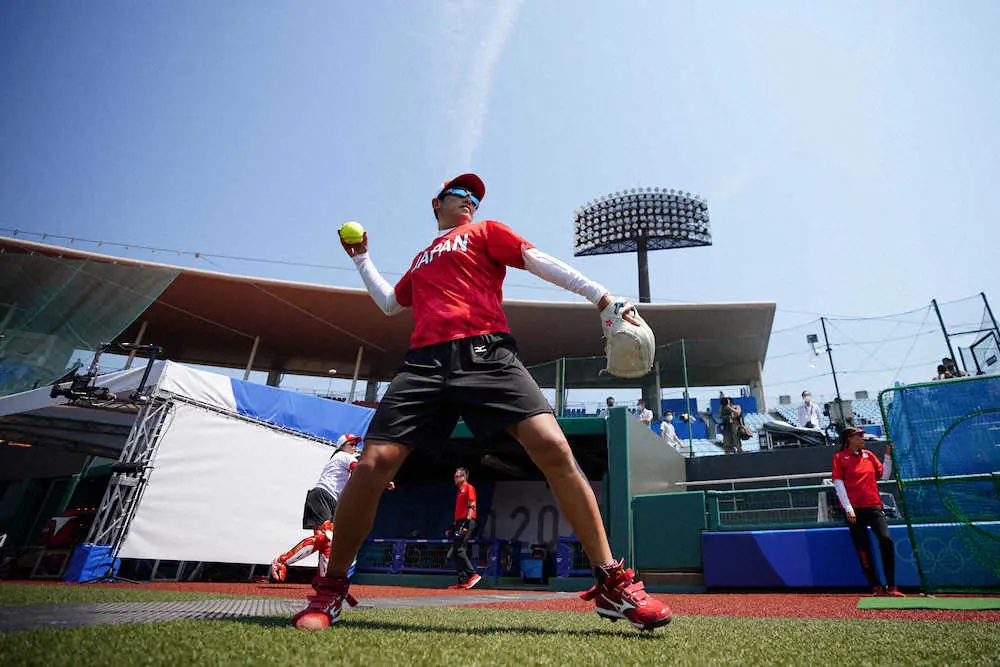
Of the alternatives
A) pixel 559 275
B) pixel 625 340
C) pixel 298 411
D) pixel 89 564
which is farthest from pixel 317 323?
pixel 625 340

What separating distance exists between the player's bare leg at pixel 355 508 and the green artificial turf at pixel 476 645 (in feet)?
0.54

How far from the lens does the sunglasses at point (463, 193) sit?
289cm

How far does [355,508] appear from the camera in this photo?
2195 millimetres

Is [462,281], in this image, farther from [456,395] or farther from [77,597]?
[77,597]

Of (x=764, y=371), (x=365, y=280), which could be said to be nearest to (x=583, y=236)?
(x=764, y=371)

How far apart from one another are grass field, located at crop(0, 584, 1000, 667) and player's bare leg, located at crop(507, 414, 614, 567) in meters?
0.32

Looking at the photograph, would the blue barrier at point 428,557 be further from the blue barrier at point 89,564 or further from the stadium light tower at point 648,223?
the stadium light tower at point 648,223

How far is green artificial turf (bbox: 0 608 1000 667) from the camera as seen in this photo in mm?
1250

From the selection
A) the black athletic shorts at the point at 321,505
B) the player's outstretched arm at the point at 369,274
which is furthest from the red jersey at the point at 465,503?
the player's outstretched arm at the point at 369,274

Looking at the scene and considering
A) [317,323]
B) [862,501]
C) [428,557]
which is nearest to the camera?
[862,501]

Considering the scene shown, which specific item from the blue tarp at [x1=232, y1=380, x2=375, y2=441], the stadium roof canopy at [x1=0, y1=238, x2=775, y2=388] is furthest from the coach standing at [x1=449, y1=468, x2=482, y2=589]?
the stadium roof canopy at [x1=0, y1=238, x2=775, y2=388]

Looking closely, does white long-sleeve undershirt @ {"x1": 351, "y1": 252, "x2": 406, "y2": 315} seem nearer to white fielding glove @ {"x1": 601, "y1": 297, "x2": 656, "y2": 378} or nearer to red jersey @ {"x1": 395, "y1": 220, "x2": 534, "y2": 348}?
red jersey @ {"x1": 395, "y1": 220, "x2": 534, "y2": 348}

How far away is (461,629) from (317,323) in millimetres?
22111

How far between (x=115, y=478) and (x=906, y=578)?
9997mm
